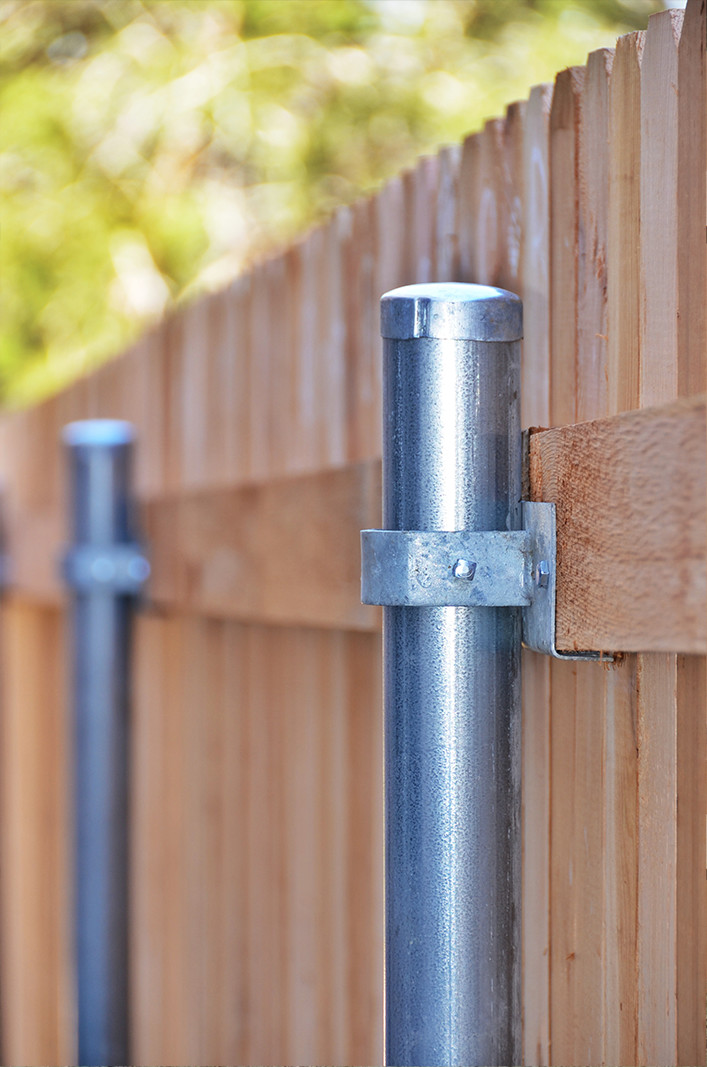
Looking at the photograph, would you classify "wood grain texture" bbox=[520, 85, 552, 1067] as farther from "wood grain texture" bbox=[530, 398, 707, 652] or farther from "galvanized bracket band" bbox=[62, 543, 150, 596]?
"galvanized bracket band" bbox=[62, 543, 150, 596]

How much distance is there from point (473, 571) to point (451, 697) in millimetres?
108

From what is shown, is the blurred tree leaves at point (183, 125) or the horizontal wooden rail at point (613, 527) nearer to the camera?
the horizontal wooden rail at point (613, 527)

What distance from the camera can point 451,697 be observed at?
3.33 ft

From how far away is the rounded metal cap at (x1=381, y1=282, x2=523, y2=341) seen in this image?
1.02 meters

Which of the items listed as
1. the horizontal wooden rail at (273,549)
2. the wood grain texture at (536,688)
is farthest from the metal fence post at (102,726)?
the wood grain texture at (536,688)

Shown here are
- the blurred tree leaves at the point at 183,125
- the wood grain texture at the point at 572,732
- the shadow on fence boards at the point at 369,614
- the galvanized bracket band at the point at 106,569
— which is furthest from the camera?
the blurred tree leaves at the point at 183,125

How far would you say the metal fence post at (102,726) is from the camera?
2346 mm

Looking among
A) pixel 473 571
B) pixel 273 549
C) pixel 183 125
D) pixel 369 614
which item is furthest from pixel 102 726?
pixel 183 125

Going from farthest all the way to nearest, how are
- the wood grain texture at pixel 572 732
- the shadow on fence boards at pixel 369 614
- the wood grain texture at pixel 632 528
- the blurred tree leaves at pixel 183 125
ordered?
the blurred tree leaves at pixel 183 125, the wood grain texture at pixel 572 732, the shadow on fence boards at pixel 369 614, the wood grain texture at pixel 632 528

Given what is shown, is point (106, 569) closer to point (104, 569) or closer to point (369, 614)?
point (104, 569)

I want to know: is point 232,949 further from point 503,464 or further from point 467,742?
point 503,464

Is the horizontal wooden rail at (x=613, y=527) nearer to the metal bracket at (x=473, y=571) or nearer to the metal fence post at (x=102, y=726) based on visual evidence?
the metal bracket at (x=473, y=571)

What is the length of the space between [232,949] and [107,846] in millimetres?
471

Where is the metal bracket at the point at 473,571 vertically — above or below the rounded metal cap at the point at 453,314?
below
